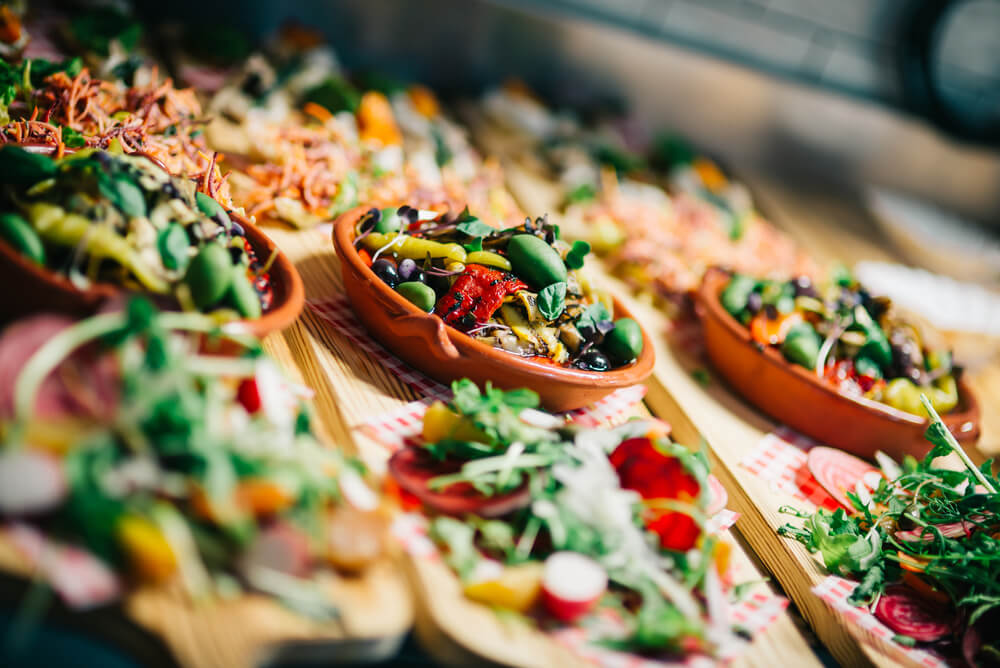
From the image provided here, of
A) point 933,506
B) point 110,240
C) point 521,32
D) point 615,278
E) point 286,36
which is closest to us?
point 110,240

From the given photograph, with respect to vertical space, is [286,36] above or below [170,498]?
above

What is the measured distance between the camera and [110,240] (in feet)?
2.86

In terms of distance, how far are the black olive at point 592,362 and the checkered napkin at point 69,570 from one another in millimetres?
773

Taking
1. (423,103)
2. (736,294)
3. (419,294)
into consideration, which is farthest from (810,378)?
(423,103)

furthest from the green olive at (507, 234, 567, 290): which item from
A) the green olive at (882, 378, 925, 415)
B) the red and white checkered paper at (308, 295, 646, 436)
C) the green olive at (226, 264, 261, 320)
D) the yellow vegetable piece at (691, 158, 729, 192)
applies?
the yellow vegetable piece at (691, 158, 729, 192)

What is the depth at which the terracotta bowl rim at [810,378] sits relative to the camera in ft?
4.70

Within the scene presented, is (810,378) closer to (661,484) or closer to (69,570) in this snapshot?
(661,484)

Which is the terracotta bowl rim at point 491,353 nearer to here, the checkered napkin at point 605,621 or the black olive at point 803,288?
the checkered napkin at point 605,621

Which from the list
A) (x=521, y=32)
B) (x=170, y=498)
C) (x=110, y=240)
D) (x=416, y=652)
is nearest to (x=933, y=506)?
(x=416, y=652)

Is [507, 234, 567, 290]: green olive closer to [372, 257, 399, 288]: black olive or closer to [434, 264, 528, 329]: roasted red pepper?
[434, 264, 528, 329]: roasted red pepper

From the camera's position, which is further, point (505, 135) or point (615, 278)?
point (505, 135)

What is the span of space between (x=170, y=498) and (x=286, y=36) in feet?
6.82

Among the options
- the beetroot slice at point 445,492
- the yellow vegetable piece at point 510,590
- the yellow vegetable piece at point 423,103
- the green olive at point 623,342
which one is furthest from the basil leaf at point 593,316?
the yellow vegetable piece at point 423,103

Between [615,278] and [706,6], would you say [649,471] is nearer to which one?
[615,278]
